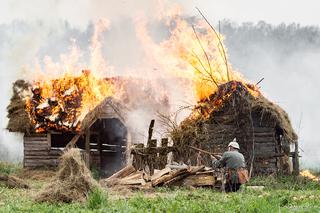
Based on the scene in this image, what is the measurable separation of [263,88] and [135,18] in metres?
46.4

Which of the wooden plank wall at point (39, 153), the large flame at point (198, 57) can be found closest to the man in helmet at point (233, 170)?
the large flame at point (198, 57)

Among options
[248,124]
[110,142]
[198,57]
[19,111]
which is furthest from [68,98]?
[248,124]

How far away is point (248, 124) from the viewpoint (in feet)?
88.3

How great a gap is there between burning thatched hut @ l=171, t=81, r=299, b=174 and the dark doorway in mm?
8194

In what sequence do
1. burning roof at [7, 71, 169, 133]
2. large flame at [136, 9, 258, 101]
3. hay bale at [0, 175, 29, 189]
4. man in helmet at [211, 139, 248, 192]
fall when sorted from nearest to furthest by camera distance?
man in helmet at [211, 139, 248, 192] → hay bale at [0, 175, 29, 189] → large flame at [136, 9, 258, 101] → burning roof at [7, 71, 169, 133]

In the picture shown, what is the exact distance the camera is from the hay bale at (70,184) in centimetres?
1393

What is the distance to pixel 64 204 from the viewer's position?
43.8ft

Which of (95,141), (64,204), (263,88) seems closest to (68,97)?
(95,141)

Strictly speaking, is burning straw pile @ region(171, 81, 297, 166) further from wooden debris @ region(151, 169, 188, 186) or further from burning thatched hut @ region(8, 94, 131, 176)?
wooden debris @ region(151, 169, 188, 186)

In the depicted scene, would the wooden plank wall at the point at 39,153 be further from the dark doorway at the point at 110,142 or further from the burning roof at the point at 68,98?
the dark doorway at the point at 110,142

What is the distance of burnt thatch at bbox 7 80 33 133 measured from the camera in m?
31.8

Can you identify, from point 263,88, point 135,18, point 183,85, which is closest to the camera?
point 183,85

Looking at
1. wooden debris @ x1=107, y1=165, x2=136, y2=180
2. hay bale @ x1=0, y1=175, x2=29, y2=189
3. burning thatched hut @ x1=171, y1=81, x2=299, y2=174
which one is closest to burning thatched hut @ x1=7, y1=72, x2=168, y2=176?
burning thatched hut @ x1=171, y1=81, x2=299, y2=174

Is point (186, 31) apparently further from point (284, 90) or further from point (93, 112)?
point (284, 90)
